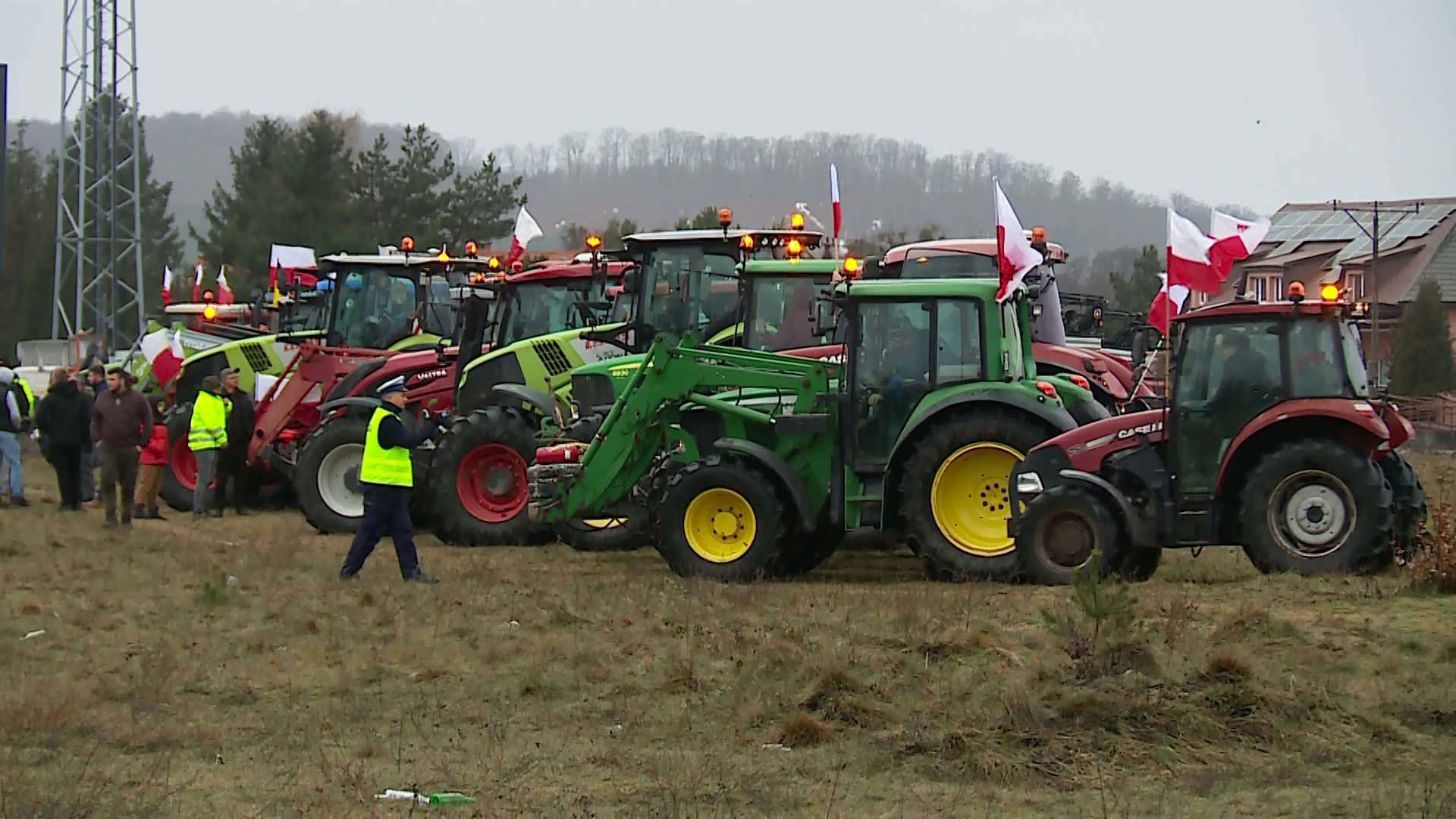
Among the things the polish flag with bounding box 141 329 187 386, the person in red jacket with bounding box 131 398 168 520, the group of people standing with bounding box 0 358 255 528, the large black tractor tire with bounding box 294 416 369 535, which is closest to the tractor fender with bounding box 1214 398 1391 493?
the large black tractor tire with bounding box 294 416 369 535

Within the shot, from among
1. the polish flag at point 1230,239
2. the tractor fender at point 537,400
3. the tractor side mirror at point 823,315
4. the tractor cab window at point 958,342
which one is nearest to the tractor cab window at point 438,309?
the tractor fender at point 537,400

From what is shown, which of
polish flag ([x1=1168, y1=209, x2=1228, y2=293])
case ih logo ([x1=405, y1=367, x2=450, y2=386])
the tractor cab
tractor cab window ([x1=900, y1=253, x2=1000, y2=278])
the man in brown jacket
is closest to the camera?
polish flag ([x1=1168, y1=209, x2=1228, y2=293])

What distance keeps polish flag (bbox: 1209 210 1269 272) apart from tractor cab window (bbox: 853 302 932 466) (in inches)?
101

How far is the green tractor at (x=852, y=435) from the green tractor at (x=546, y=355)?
2.45m

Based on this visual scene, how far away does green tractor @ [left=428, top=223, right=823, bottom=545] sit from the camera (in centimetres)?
1845

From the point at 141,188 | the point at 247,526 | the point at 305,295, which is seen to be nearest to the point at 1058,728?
the point at 247,526

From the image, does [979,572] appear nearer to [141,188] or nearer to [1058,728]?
[1058,728]

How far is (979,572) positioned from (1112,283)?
42.6m

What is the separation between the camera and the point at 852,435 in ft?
48.5

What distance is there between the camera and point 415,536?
2030 cm

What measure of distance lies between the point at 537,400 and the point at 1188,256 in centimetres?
689

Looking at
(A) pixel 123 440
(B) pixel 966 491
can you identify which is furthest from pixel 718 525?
(A) pixel 123 440

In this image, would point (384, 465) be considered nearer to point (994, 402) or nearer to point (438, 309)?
point (994, 402)

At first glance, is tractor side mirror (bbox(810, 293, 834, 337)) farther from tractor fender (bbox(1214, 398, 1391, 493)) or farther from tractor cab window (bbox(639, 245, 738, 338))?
tractor fender (bbox(1214, 398, 1391, 493))
